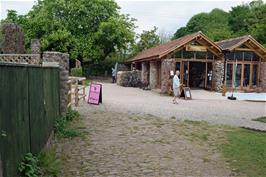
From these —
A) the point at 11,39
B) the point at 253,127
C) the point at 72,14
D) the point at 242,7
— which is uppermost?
the point at 242,7

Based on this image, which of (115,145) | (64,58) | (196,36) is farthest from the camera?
(196,36)

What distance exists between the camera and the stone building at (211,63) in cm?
2525

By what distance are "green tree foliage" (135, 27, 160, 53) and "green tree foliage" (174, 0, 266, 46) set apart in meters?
6.98

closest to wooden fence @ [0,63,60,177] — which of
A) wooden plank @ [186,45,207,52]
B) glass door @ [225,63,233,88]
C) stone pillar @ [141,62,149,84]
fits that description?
wooden plank @ [186,45,207,52]

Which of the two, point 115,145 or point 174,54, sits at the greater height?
point 174,54

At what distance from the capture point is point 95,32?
126 feet

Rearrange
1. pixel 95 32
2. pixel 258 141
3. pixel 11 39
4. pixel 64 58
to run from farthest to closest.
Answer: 1. pixel 95 32
2. pixel 11 39
3. pixel 64 58
4. pixel 258 141

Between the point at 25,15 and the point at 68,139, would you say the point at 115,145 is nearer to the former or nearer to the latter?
the point at 68,139

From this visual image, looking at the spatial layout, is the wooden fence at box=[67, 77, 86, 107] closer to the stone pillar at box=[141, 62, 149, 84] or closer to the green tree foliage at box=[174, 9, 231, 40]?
the stone pillar at box=[141, 62, 149, 84]

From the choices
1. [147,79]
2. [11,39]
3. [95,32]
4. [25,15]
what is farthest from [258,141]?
[25,15]

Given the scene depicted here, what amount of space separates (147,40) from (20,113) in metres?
40.0

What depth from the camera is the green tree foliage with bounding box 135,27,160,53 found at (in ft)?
143

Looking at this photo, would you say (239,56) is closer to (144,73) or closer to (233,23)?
(144,73)

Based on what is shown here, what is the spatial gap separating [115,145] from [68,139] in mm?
1148
